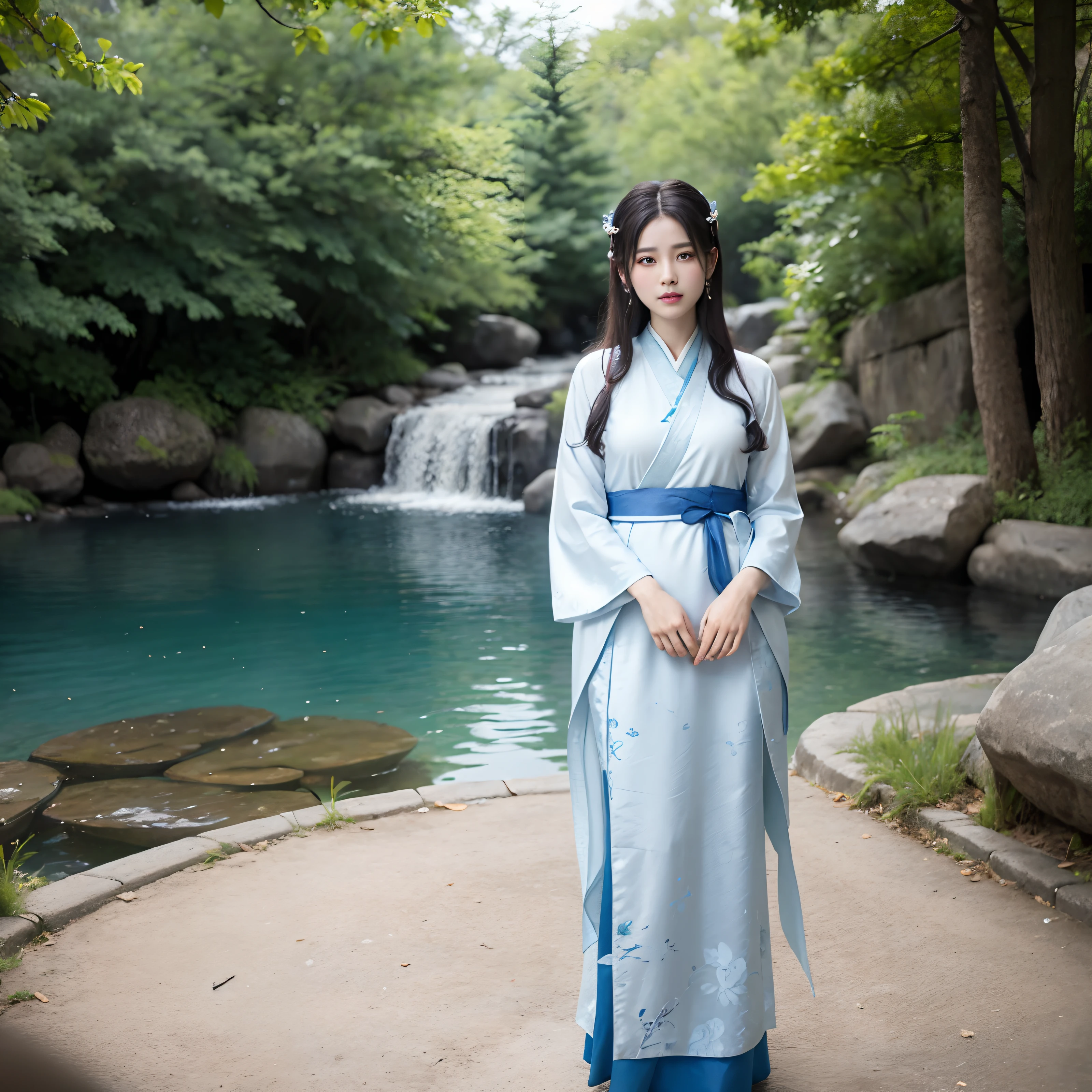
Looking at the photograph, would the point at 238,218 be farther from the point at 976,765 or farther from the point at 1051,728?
the point at 1051,728

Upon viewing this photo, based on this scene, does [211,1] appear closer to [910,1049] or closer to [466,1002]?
[466,1002]

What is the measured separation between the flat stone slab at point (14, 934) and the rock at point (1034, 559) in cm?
769

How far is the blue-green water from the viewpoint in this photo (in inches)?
244

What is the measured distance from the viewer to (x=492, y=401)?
20266 mm

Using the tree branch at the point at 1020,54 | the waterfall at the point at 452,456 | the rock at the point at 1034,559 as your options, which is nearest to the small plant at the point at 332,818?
the rock at the point at 1034,559

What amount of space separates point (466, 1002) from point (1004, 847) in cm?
180

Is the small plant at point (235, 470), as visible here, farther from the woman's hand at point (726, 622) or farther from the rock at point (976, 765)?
the woman's hand at point (726, 622)

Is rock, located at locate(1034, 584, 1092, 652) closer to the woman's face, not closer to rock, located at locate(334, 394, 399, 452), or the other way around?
Answer: the woman's face

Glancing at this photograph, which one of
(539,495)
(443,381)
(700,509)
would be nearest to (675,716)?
(700,509)

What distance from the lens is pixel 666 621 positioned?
2.12 m

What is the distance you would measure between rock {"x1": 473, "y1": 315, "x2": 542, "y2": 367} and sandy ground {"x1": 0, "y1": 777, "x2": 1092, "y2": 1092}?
21037 mm

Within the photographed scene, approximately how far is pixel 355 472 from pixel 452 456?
2025 mm

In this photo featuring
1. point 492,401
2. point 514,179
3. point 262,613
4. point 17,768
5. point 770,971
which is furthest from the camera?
point 492,401

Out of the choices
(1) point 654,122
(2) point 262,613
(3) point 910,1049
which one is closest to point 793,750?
(3) point 910,1049
